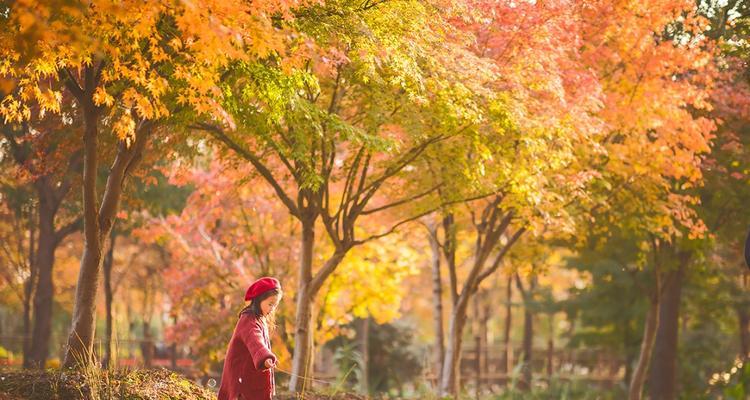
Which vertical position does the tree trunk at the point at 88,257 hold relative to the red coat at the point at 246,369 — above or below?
above

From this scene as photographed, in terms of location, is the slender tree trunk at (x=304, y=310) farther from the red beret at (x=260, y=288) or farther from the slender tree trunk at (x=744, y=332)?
the slender tree trunk at (x=744, y=332)

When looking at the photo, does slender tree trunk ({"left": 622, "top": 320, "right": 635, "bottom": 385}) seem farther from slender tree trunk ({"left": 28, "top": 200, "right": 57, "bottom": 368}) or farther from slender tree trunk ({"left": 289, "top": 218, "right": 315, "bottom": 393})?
slender tree trunk ({"left": 28, "top": 200, "right": 57, "bottom": 368})

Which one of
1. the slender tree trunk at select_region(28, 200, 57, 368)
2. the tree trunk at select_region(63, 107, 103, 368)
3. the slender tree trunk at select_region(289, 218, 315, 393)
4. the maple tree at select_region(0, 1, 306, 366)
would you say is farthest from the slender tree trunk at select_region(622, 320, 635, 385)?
the tree trunk at select_region(63, 107, 103, 368)

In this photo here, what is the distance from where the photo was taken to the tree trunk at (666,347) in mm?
20312

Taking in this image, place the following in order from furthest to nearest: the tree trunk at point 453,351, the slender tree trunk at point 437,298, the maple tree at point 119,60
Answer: the slender tree trunk at point 437,298 < the tree trunk at point 453,351 < the maple tree at point 119,60

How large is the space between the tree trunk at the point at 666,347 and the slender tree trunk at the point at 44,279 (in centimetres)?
1305

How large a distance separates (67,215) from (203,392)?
11.9 m

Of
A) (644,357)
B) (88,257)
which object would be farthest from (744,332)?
(88,257)

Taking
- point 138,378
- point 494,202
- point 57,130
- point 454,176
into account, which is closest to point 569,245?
point 494,202

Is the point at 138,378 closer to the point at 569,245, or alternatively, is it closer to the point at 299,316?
the point at 299,316

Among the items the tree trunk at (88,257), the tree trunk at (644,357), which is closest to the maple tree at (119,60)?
the tree trunk at (88,257)

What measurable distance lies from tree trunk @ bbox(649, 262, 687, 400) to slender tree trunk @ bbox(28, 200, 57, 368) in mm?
13048

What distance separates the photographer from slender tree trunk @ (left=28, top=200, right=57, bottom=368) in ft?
57.0

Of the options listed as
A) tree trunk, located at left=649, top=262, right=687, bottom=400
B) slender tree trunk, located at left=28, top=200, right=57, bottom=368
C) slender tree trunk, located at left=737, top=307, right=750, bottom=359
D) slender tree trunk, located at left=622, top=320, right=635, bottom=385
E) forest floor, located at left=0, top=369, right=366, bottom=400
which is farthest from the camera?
slender tree trunk, located at left=737, top=307, right=750, bottom=359
